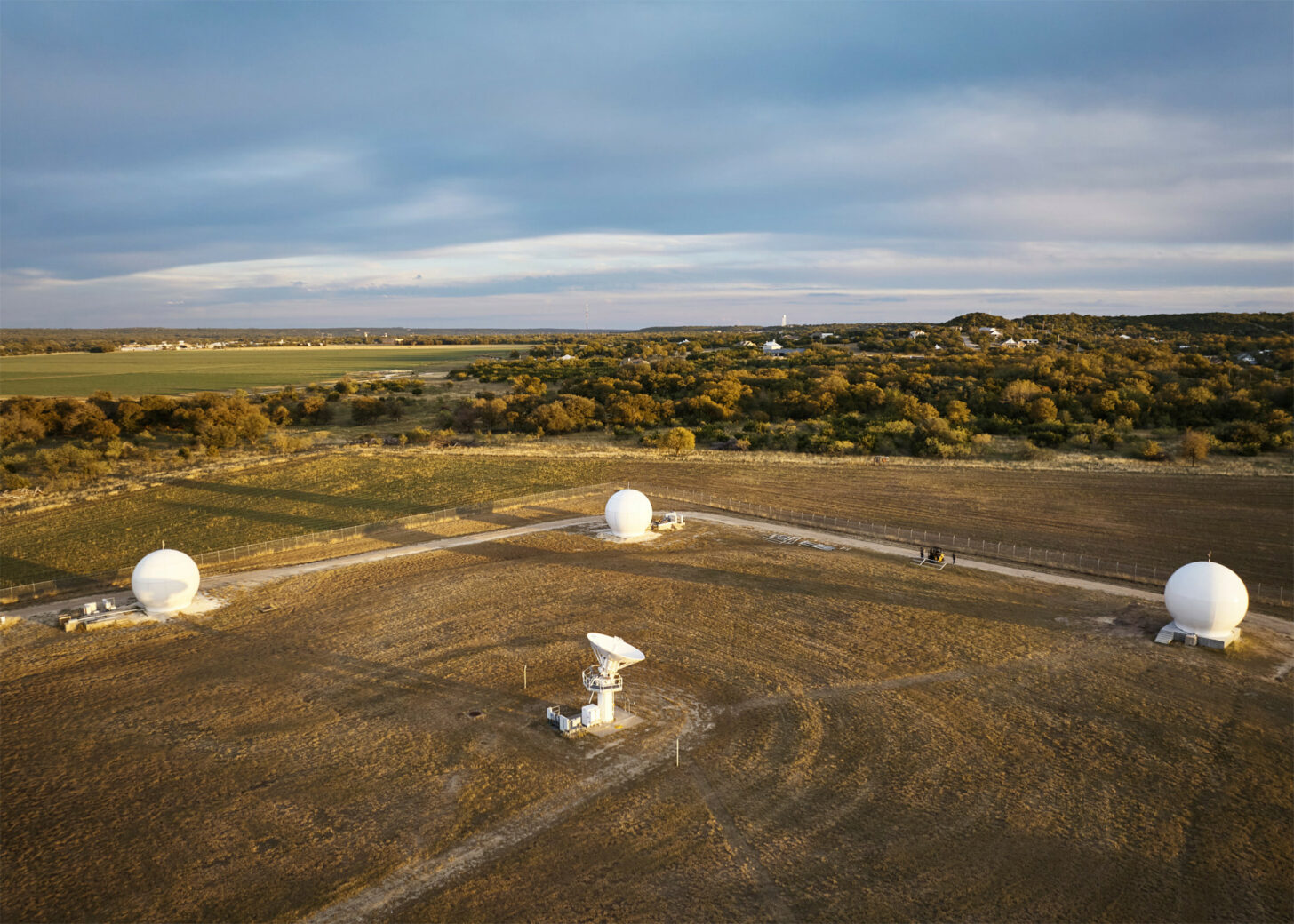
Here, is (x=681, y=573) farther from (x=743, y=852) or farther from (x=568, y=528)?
(x=743, y=852)

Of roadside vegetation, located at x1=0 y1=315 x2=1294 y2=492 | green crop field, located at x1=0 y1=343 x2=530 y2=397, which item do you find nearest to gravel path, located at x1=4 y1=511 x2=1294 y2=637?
roadside vegetation, located at x1=0 y1=315 x2=1294 y2=492

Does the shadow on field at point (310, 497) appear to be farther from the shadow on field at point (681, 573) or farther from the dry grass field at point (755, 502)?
the shadow on field at point (681, 573)

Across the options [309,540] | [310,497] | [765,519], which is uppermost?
[310,497]

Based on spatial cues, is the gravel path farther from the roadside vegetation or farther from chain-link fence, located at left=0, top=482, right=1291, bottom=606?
the roadside vegetation

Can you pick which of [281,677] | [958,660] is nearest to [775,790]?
[958,660]

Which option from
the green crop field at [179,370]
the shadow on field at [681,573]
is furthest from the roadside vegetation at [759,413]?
the shadow on field at [681,573]

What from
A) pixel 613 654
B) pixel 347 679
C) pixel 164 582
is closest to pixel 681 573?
pixel 613 654
